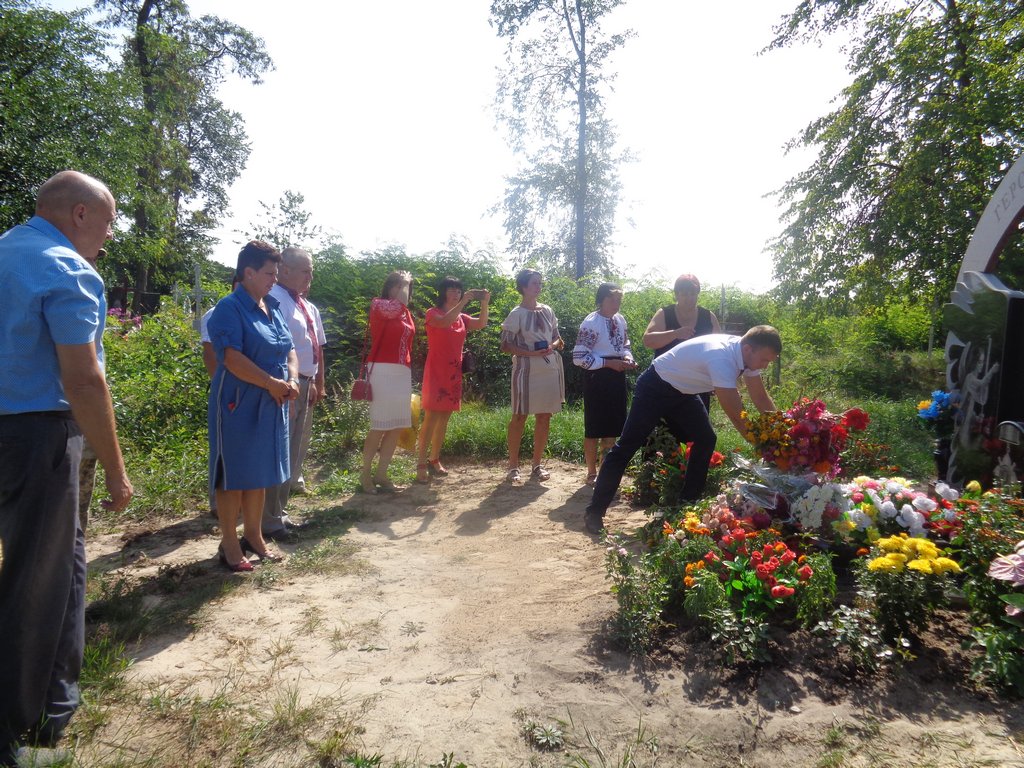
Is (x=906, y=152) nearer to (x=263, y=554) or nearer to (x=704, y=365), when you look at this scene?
(x=704, y=365)

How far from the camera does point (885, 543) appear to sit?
9.30 ft

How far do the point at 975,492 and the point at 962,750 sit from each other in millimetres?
2044

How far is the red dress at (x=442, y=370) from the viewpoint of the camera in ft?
18.7

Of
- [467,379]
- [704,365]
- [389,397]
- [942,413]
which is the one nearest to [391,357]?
[389,397]

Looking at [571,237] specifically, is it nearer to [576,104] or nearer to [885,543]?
[576,104]

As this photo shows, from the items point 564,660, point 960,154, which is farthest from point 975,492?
point 960,154

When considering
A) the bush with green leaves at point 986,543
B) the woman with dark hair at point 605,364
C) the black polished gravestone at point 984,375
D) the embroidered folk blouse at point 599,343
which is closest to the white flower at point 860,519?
the bush with green leaves at point 986,543

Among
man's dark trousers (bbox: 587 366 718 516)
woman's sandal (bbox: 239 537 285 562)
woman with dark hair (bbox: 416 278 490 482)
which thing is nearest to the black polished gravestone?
man's dark trousers (bbox: 587 366 718 516)

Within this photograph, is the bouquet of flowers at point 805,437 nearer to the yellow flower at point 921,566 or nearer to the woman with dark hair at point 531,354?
the yellow flower at point 921,566

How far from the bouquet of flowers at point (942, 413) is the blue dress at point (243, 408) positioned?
4.61 m

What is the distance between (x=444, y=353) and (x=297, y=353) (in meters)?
1.55

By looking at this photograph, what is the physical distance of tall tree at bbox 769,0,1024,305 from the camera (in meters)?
9.19

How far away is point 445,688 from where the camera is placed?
2.52 m

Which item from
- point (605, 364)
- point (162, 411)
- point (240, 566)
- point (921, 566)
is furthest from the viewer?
point (162, 411)
